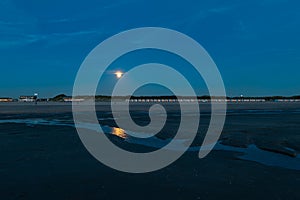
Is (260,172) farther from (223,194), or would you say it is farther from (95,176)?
(95,176)

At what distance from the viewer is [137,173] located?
717 centimetres

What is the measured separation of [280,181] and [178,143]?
584 cm

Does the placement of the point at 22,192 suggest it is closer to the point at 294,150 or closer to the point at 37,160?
the point at 37,160

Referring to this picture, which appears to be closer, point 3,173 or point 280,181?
point 280,181

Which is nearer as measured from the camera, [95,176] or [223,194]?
[223,194]

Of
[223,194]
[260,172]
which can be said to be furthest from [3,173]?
[260,172]

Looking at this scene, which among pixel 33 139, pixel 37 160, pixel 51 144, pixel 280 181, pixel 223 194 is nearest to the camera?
pixel 223 194

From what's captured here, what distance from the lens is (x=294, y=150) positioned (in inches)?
386

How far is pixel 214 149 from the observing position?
408 inches

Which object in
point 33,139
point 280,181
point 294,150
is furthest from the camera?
point 33,139

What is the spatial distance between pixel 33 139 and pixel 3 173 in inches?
235

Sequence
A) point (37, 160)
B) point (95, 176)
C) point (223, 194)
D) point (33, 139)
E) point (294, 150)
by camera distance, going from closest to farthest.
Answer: point (223, 194) → point (95, 176) → point (37, 160) → point (294, 150) → point (33, 139)

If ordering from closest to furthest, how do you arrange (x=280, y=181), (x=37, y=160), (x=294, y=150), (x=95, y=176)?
(x=280, y=181)
(x=95, y=176)
(x=37, y=160)
(x=294, y=150)

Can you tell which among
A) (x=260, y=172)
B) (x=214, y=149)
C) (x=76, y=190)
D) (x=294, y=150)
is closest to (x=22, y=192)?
(x=76, y=190)
